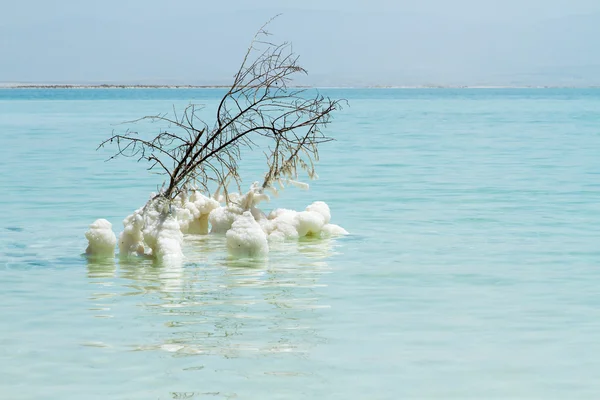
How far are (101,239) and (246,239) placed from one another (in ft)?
5.13

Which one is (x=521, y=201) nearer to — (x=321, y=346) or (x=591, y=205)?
(x=591, y=205)

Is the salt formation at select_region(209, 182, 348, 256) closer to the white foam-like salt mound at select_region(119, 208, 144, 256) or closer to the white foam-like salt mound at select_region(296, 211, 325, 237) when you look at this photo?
the white foam-like salt mound at select_region(296, 211, 325, 237)

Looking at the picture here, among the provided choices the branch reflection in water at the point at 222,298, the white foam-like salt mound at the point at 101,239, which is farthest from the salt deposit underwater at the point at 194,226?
the branch reflection in water at the point at 222,298

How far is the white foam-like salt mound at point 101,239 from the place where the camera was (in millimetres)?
11359

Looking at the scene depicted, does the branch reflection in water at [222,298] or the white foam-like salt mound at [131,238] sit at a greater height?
the white foam-like salt mound at [131,238]

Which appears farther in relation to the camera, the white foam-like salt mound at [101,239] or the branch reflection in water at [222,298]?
the white foam-like salt mound at [101,239]

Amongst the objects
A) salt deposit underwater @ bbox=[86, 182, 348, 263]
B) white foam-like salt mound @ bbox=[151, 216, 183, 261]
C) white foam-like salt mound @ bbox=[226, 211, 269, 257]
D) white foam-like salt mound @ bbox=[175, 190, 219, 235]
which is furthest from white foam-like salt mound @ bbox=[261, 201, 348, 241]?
white foam-like salt mound @ bbox=[151, 216, 183, 261]

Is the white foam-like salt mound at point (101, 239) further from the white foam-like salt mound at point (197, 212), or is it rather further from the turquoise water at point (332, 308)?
the white foam-like salt mound at point (197, 212)

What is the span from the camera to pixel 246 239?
11336 millimetres

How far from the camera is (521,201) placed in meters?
17.7

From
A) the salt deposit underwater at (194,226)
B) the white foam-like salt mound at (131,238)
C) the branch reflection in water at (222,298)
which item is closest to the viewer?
the branch reflection in water at (222,298)

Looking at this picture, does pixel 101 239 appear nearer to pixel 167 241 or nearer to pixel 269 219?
pixel 167 241

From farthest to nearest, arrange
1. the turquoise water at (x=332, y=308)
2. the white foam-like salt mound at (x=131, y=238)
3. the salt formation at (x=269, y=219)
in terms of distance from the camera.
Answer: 1. the salt formation at (x=269, y=219)
2. the white foam-like salt mound at (x=131, y=238)
3. the turquoise water at (x=332, y=308)

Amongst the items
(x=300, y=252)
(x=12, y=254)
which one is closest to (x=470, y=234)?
(x=300, y=252)
